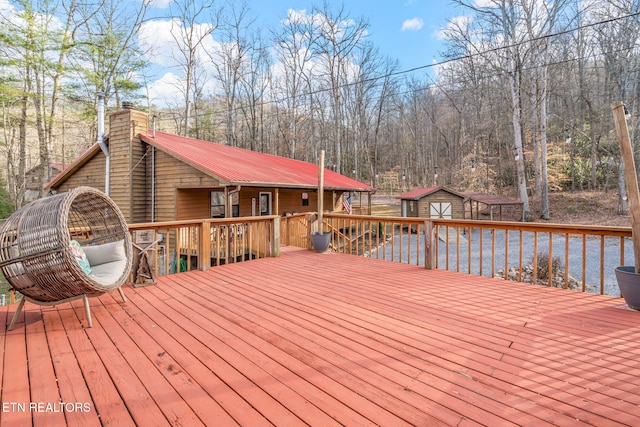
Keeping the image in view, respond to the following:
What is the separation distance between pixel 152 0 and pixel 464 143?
73.3ft

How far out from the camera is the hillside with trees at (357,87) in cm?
1350

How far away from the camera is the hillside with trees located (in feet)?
44.3

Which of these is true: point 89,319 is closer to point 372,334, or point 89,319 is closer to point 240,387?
point 240,387

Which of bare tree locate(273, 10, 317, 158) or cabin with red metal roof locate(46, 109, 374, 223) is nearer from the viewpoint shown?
cabin with red metal roof locate(46, 109, 374, 223)

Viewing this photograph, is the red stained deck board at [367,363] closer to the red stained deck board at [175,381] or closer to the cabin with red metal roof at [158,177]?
the red stained deck board at [175,381]

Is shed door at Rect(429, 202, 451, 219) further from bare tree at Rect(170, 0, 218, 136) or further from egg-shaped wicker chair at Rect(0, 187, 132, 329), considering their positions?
egg-shaped wicker chair at Rect(0, 187, 132, 329)

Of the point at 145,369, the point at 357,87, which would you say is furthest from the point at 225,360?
the point at 357,87

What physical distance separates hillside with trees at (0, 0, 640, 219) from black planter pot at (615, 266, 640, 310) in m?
8.20

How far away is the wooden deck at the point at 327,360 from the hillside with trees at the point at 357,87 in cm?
912

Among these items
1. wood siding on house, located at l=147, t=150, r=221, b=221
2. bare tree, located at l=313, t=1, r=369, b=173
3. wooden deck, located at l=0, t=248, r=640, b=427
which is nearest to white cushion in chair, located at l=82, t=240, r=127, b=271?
wooden deck, located at l=0, t=248, r=640, b=427

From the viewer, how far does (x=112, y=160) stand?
10.3m

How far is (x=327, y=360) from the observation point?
6.59 ft

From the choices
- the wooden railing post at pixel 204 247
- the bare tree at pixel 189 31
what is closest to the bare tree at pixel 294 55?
the bare tree at pixel 189 31

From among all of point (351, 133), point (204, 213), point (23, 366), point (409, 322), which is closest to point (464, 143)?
point (351, 133)
